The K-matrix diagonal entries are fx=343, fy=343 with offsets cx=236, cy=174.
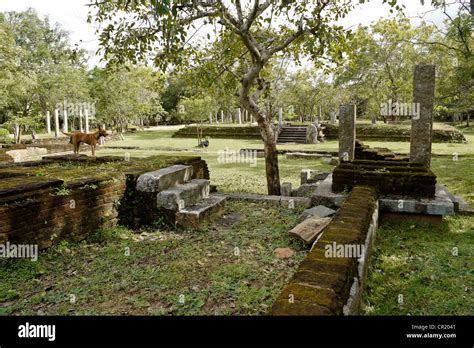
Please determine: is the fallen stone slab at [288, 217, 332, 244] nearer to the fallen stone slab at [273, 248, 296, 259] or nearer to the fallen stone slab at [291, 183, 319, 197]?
the fallen stone slab at [273, 248, 296, 259]

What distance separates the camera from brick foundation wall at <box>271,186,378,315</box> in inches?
82.9

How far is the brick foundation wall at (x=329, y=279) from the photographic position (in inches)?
82.9

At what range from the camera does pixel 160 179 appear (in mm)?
5379

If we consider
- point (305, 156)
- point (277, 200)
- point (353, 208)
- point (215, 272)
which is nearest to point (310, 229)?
point (353, 208)

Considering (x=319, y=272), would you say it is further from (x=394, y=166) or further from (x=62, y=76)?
(x=62, y=76)

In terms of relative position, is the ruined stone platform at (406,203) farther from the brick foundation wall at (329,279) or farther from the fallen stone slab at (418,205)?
the brick foundation wall at (329,279)

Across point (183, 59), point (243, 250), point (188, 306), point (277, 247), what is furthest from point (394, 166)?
point (183, 59)

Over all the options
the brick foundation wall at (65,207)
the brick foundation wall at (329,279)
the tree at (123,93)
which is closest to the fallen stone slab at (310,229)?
the brick foundation wall at (329,279)

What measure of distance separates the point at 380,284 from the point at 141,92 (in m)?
34.0

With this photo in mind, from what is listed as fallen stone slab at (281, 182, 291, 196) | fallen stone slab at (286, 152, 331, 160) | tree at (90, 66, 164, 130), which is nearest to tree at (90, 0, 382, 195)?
fallen stone slab at (281, 182, 291, 196)

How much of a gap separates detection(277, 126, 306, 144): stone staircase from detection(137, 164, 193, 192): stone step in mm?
19429

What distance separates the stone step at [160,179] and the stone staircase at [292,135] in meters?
19.4

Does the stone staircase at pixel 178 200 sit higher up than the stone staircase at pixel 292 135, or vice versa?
the stone staircase at pixel 292 135

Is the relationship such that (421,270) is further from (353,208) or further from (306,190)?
(306,190)
